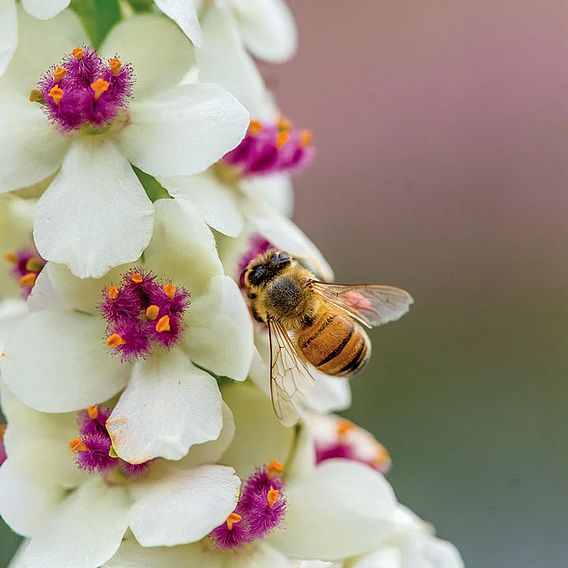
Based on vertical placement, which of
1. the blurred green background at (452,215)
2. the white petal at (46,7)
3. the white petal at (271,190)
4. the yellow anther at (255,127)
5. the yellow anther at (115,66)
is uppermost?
the white petal at (46,7)

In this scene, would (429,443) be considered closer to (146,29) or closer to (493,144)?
(493,144)

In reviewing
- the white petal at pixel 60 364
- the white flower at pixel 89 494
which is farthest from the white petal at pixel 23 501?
the white petal at pixel 60 364

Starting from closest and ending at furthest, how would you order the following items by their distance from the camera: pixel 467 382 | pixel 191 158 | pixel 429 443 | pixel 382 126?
pixel 191 158 → pixel 429 443 → pixel 467 382 → pixel 382 126

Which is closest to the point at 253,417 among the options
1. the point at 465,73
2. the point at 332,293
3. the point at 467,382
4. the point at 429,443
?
the point at 332,293

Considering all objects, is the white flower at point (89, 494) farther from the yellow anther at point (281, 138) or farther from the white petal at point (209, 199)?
the yellow anther at point (281, 138)

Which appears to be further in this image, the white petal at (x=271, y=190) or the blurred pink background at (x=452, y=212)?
the blurred pink background at (x=452, y=212)

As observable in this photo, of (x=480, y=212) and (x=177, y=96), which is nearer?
(x=177, y=96)
